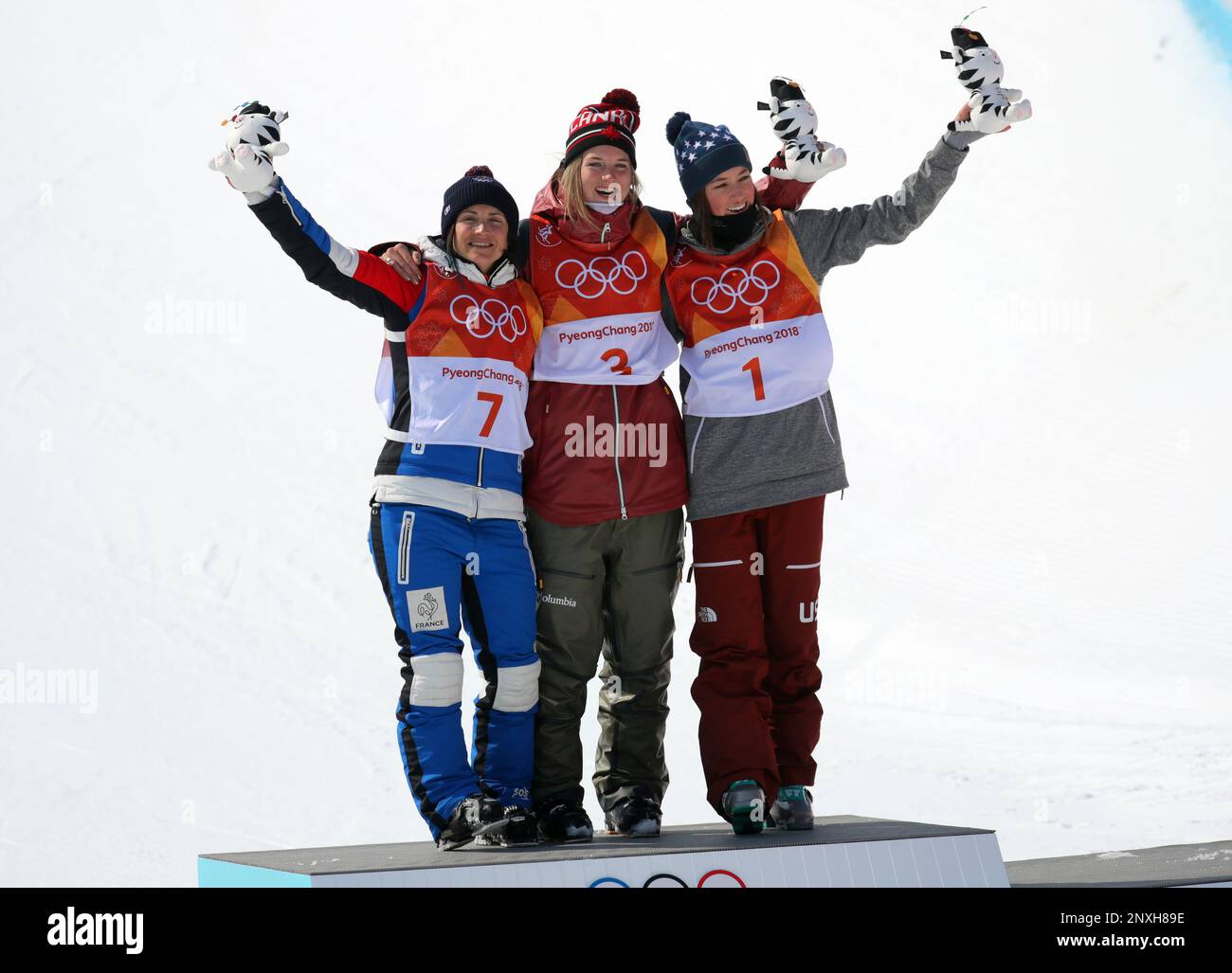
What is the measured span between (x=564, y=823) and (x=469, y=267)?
156 cm

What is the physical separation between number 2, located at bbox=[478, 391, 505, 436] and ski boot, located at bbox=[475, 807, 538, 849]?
101 centimetres

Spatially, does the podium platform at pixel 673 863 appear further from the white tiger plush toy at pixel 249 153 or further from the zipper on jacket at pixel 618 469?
the white tiger plush toy at pixel 249 153

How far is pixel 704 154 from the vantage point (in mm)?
3652

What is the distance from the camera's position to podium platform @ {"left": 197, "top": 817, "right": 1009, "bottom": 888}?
289cm

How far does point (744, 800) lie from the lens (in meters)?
3.42

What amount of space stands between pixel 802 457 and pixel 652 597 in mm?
594

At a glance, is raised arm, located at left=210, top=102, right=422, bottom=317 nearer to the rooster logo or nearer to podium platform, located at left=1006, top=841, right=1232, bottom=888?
the rooster logo

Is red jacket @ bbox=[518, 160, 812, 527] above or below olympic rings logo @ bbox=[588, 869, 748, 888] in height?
above

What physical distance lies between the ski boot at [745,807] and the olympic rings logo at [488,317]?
139 cm

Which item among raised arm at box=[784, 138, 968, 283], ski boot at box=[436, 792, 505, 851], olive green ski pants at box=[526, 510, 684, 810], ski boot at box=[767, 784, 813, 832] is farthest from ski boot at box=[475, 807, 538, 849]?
raised arm at box=[784, 138, 968, 283]

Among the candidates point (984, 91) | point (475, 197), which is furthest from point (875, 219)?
point (475, 197)

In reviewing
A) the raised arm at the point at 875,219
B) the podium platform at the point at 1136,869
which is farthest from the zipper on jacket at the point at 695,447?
the podium platform at the point at 1136,869

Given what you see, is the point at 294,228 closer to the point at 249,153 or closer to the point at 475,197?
the point at 249,153
